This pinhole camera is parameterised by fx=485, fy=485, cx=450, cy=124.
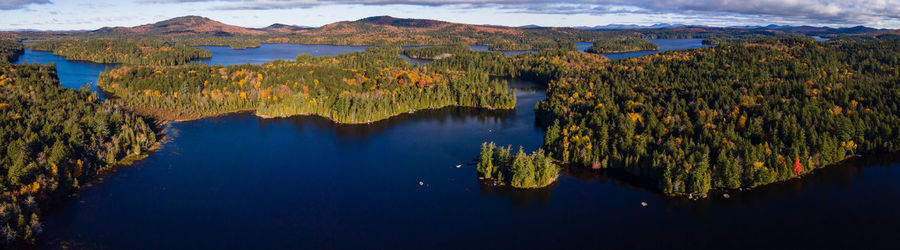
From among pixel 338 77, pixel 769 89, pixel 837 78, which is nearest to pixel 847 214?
pixel 769 89

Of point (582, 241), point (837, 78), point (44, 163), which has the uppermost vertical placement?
point (837, 78)

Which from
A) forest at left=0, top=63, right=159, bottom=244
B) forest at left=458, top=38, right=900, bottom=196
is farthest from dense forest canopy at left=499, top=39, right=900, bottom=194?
forest at left=0, top=63, right=159, bottom=244

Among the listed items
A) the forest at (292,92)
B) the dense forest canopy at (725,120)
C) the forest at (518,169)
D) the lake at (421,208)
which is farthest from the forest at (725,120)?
the forest at (292,92)

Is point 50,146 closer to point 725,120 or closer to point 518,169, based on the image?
point 518,169

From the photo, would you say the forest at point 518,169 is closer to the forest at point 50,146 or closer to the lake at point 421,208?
the lake at point 421,208

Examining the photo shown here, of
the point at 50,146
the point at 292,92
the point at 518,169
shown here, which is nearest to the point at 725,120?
the point at 518,169

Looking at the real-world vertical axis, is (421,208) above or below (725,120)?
below

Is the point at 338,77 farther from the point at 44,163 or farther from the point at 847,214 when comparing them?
the point at 847,214
